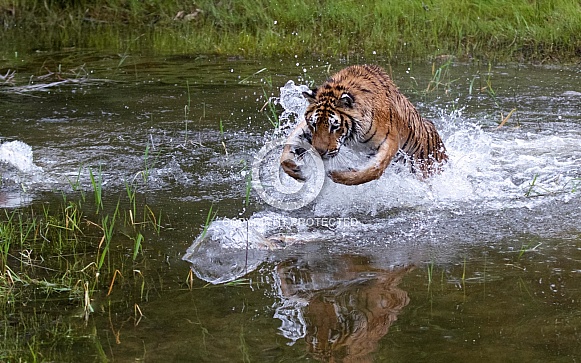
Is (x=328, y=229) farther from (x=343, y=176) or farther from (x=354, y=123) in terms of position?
(x=354, y=123)

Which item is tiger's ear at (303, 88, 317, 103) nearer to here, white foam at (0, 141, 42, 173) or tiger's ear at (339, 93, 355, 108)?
tiger's ear at (339, 93, 355, 108)

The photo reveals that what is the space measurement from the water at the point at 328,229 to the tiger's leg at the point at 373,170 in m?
0.17

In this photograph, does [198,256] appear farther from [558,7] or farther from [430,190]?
[558,7]

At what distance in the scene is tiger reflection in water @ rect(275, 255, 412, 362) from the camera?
10.3 feet

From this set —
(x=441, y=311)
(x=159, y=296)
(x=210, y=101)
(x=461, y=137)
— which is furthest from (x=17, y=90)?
(x=441, y=311)

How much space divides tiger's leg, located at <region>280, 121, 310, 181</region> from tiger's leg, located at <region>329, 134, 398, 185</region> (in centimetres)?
24

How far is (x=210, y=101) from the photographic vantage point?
304 inches

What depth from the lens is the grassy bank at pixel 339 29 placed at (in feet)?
30.5

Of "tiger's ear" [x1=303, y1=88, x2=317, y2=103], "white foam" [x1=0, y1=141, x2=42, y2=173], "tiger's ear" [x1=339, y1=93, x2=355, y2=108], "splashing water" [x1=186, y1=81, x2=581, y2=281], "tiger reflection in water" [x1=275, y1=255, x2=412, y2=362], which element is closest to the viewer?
"tiger reflection in water" [x1=275, y1=255, x2=412, y2=362]

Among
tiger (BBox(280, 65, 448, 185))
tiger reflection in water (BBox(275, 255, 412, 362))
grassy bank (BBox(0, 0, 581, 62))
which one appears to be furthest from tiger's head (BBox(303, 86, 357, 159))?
grassy bank (BBox(0, 0, 581, 62))

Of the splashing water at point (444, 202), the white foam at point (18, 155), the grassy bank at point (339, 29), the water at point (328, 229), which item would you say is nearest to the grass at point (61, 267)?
the water at point (328, 229)

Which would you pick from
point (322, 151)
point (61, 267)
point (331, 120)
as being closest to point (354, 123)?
point (331, 120)

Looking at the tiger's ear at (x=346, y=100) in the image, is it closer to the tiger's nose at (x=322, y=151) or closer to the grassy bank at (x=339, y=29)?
the tiger's nose at (x=322, y=151)

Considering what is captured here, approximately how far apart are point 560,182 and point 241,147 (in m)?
2.31
